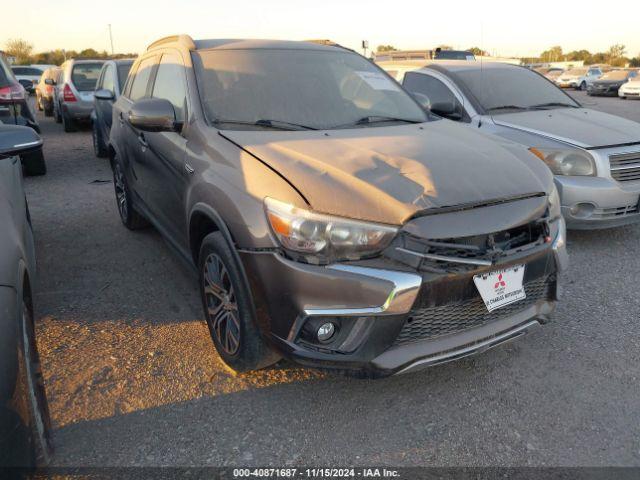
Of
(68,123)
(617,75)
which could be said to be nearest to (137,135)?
(68,123)

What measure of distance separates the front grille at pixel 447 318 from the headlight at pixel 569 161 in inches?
96.6

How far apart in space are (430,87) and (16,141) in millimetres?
4672

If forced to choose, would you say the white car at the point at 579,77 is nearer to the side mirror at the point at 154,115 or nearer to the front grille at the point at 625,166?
the front grille at the point at 625,166

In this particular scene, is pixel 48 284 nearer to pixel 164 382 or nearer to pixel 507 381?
pixel 164 382

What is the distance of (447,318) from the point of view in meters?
2.34

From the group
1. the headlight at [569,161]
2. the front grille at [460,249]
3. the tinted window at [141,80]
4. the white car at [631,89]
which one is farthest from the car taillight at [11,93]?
the white car at [631,89]

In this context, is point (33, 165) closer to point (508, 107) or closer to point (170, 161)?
point (170, 161)

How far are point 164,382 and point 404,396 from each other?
124 centimetres

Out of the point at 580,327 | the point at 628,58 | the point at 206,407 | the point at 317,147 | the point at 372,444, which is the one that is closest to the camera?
the point at 372,444

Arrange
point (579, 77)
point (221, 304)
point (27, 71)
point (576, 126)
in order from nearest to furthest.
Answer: point (221, 304), point (576, 126), point (27, 71), point (579, 77)

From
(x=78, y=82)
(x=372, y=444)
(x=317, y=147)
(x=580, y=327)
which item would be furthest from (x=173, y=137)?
(x=78, y=82)

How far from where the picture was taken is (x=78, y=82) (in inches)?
470

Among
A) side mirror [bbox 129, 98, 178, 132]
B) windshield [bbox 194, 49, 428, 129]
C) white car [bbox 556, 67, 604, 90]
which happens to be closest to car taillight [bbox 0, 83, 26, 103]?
windshield [bbox 194, 49, 428, 129]

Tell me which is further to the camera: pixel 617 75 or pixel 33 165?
pixel 617 75
